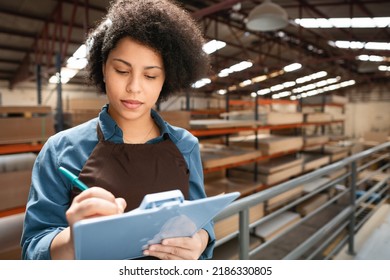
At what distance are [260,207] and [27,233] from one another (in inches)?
173

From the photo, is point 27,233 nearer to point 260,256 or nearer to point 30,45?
point 260,256

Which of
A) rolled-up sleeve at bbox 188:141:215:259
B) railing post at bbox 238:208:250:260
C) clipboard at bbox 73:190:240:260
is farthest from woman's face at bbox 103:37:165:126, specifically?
railing post at bbox 238:208:250:260

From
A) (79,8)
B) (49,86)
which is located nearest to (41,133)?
(79,8)

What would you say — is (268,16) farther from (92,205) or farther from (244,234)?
(92,205)

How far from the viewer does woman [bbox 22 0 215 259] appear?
2.23ft

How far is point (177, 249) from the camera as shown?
685 millimetres

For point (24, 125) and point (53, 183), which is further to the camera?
point (24, 125)

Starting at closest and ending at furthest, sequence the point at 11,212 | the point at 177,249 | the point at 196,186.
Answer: the point at 177,249 → the point at 196,186 → the point at 11,212

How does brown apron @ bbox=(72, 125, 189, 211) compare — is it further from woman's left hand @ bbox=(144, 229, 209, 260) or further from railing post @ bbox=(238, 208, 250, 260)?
railing post @ bbox=(238, 208, 250, 260)

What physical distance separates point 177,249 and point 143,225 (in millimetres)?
176

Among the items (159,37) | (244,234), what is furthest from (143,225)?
(244,234)

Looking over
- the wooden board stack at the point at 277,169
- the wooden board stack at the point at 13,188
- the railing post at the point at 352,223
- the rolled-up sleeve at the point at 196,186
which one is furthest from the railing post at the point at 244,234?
the wooden board stack at the point at 277,169

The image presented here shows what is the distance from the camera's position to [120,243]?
60cm

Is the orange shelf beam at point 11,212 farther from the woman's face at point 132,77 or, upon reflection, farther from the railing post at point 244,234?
the woman's face at point 132,77
